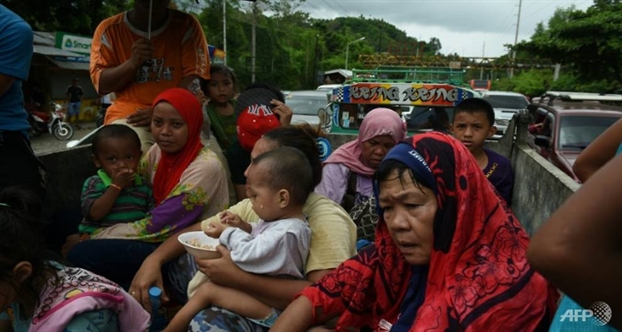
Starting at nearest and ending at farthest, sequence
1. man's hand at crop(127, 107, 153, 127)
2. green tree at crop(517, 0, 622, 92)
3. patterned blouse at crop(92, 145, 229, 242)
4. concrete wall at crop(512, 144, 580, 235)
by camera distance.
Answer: patterned blouse at crop(92, 145, 229, 242), concrete wall at crop(512, 144, 580, 235), man's hand at crop(127, 107, 153, 127), green tree at crop(517, 0, 622, 92)

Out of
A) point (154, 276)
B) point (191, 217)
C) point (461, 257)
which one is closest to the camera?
point (461, 257)

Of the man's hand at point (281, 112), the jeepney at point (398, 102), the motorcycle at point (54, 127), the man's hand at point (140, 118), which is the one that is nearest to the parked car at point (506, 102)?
the jeepney at point (398, 102)

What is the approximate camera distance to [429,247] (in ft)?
4.98

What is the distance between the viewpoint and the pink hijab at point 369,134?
3.14m

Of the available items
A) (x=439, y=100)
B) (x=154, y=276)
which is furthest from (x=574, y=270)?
(x=439, y=100)

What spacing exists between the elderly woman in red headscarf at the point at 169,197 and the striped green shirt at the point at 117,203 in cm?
6

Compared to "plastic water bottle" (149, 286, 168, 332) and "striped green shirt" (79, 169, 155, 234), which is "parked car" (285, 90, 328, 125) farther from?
"plastic water bottle" (149, 286, 168, 332)

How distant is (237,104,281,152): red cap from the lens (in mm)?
3174

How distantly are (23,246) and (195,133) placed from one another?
1.12m

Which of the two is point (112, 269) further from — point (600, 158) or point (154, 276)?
point (600, 158)

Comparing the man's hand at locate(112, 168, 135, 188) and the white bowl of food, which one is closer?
the white bowl of food

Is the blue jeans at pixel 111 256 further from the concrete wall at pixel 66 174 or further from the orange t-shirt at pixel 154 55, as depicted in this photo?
the orange t-shirt at pixel 154 55

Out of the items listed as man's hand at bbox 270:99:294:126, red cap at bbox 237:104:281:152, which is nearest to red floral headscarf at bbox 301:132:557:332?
red cap at bbox 237:104:281:152

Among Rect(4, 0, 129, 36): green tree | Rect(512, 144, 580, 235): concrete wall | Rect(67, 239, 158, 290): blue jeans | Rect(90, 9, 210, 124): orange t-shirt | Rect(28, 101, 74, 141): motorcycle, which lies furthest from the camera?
Rect(28, 101, 74, 141): motorcycle
